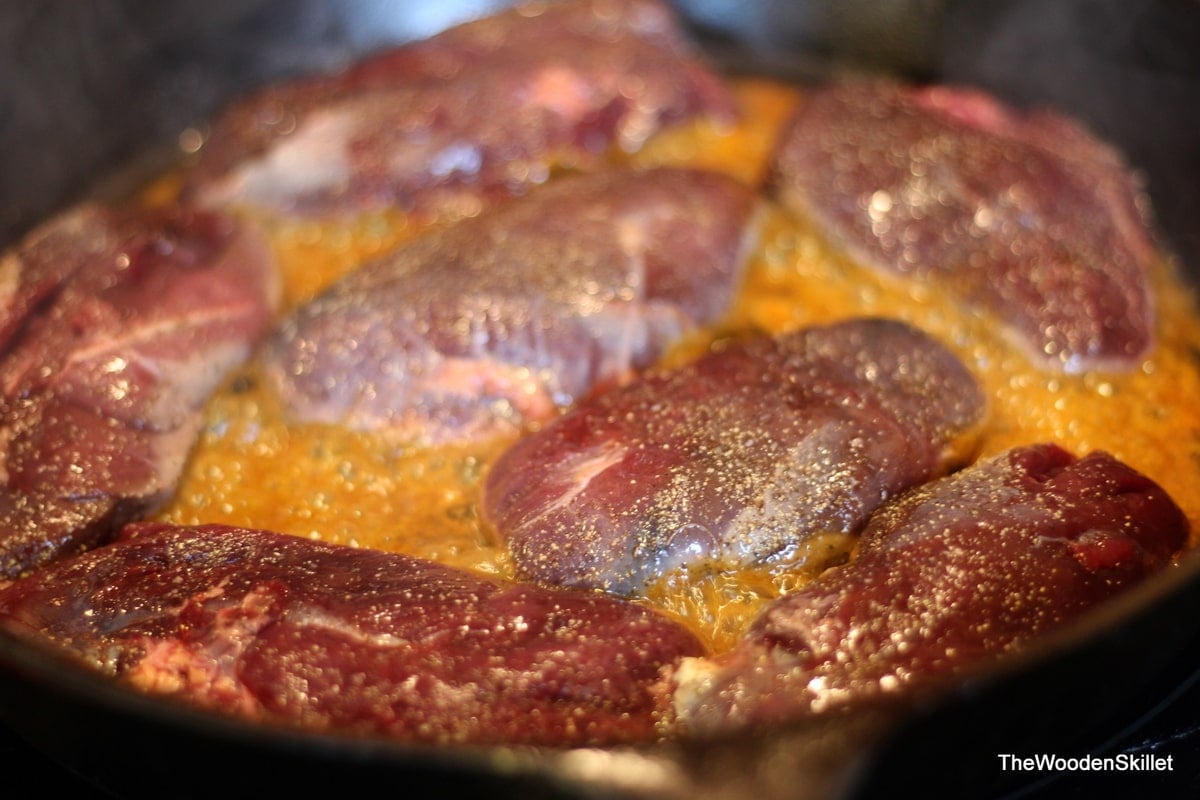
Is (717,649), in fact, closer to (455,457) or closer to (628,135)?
(455,457)

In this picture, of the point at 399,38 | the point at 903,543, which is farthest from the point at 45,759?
the point at 399,38

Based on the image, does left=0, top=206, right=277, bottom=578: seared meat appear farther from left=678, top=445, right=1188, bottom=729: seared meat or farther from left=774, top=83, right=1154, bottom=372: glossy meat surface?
left=774, top=83, right=1154, bottom=372: glossy meat surface

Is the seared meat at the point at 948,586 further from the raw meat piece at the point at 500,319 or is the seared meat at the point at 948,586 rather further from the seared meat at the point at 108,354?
the seared meat at the point at 108,354

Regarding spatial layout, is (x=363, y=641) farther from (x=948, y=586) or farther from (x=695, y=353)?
(x=695, y=353)

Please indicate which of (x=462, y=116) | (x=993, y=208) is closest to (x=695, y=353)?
(x=993, y=208)

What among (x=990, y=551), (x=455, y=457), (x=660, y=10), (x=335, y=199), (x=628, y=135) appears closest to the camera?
(x=990, y=551)

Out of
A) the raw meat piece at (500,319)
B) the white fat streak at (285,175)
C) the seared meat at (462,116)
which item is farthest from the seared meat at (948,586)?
the white fat streak at (285,175)
